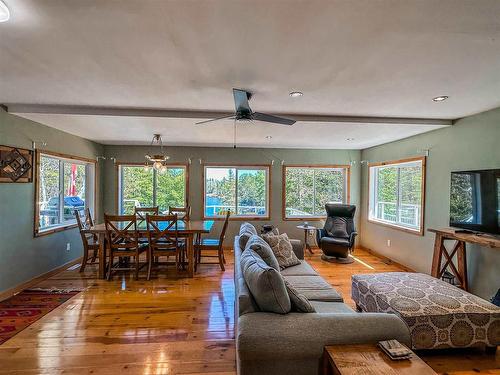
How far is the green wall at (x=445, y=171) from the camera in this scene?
3195mm

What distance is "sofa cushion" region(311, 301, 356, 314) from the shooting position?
2.19 metres

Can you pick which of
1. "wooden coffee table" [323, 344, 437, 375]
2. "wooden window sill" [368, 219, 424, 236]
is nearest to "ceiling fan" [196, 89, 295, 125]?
"wooden coffee table" [323, 344, 437, 375]

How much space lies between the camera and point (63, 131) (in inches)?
178

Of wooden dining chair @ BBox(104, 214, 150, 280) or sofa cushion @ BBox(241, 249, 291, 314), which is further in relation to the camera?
wooden dining chair @ BBox(104, 214, 150, 280)

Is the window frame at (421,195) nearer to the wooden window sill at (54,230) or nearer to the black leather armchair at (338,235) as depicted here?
the black leather armchair at (338,235)

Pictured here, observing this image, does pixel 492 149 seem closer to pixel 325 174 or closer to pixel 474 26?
pixel 474 26

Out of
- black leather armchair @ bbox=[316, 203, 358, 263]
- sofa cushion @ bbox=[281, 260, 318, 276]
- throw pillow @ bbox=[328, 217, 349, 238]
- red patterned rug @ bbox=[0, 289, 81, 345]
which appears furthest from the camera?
throw pillow @ bbox=[328, 217, 349, 238]

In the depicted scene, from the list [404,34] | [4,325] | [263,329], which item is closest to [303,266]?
[263,329]

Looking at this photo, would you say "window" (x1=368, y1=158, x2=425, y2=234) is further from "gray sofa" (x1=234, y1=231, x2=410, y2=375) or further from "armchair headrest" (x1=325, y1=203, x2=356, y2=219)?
"gray sofa" (x1=234, y1=231, x2=410, y2=375)

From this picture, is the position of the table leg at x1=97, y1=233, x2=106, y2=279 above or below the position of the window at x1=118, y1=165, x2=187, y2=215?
below

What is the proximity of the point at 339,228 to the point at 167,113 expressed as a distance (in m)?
4.04

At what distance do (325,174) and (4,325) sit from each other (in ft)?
19.9

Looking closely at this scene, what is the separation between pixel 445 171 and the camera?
12.9ft

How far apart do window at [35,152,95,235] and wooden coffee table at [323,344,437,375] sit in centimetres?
436
